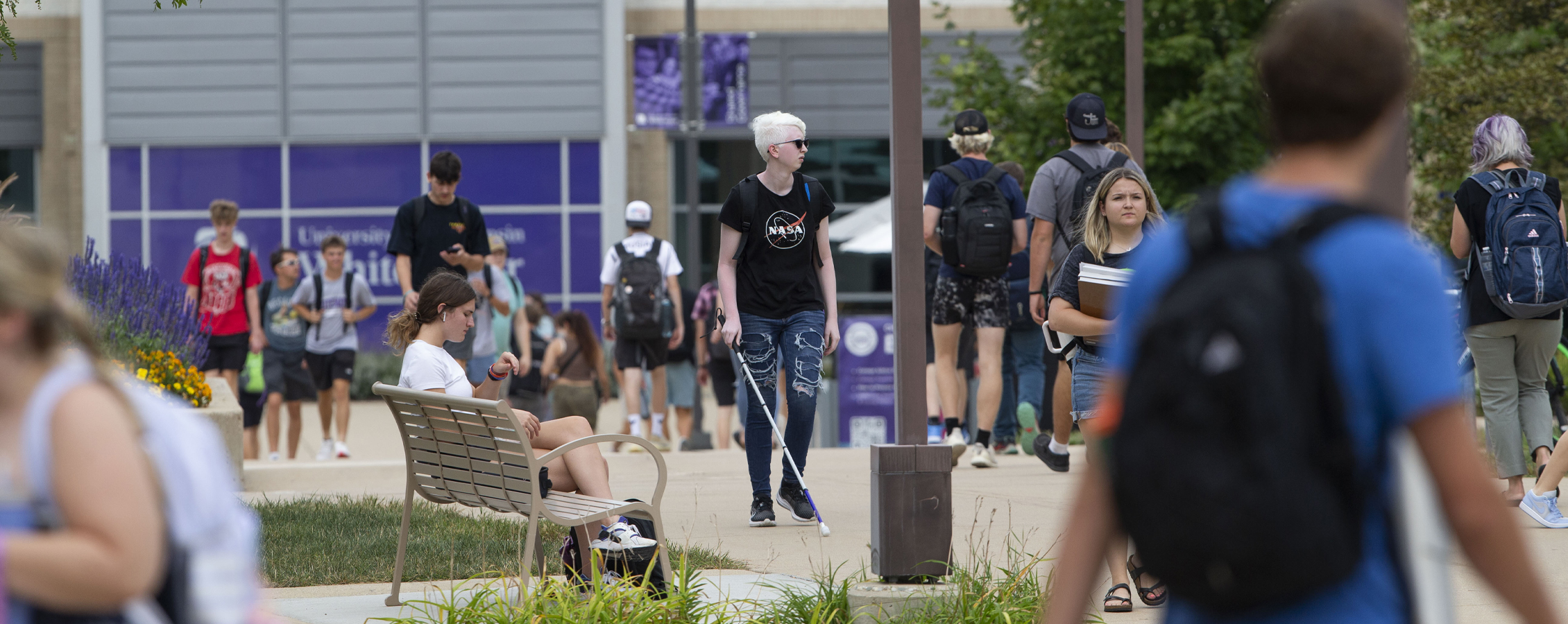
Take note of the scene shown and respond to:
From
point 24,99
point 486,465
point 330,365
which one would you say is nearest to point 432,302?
point 486,465

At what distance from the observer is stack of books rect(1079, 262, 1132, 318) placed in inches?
197

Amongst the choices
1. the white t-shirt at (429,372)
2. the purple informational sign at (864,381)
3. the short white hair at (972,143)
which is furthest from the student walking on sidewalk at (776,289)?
the purple informational sign at (864,381)

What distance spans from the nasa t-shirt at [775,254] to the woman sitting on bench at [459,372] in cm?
144

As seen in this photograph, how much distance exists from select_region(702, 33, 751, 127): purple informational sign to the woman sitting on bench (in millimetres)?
21419

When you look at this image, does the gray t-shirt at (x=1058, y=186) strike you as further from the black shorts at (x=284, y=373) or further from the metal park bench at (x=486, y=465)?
the black shorts at (x=284, y=373)

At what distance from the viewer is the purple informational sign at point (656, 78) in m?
26.2

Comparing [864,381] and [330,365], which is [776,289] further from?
[864,381]

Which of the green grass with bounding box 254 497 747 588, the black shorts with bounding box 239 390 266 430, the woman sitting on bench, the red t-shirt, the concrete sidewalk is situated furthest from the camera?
the black shorts with bounding box 239 390 266 430

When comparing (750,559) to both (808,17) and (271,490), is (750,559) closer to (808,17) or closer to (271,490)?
(271,490)

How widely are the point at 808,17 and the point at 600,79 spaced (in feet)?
13.2

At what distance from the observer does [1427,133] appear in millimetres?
16438

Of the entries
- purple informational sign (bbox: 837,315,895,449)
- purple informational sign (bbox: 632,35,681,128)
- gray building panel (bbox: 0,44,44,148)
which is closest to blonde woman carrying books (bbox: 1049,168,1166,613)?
purple informational sign (bbox: 837,315,895,449)

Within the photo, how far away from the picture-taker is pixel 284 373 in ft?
38.6

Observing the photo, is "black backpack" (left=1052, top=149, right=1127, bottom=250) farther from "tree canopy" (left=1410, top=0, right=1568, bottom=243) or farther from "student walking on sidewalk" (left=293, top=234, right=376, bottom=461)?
"tree canopy" (left=1410, top=0, right=1568, bottom=243)
